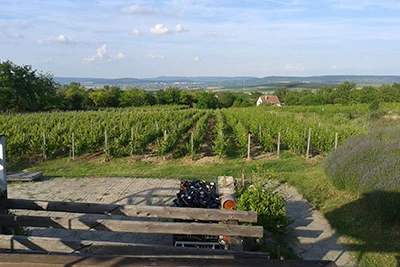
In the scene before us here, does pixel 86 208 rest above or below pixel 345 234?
above

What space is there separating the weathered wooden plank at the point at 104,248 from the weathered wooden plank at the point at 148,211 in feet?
2.40

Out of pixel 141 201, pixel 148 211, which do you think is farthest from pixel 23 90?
pixel 148 211

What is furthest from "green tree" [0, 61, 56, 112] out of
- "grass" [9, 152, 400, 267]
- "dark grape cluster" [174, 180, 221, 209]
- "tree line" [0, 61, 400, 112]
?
"dark grape cluster" [174, 180, 221, 209]

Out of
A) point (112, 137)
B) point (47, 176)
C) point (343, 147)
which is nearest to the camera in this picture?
point (343, 147)

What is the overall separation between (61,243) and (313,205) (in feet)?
19.6

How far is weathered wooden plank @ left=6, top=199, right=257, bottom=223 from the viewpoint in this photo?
11.2ft

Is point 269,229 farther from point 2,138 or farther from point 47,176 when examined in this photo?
point 47,176

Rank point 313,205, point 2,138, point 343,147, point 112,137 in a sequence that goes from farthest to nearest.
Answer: point 112,137 → point 343,147 → point 313,205 → point 2,138

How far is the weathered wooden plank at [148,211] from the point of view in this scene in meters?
3.42

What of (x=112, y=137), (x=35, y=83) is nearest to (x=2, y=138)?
(x=112, y=137)

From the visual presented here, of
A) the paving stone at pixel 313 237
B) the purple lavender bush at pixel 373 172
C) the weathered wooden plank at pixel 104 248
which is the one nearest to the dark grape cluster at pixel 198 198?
the paving stone at pixel 313 237

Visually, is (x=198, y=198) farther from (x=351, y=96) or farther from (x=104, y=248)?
(x=351, y=96)

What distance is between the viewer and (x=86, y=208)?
373cm

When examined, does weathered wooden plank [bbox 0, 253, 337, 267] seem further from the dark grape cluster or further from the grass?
the grass
